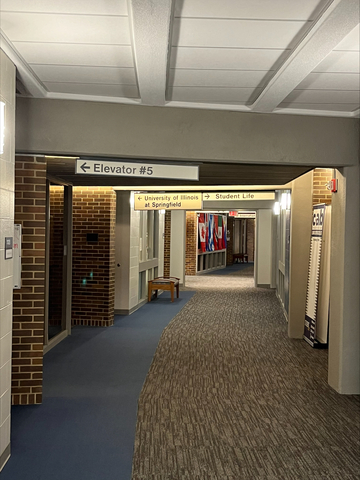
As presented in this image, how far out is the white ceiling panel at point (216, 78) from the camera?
3.92 metres

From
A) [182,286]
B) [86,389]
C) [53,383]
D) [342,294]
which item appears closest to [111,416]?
[86,389]

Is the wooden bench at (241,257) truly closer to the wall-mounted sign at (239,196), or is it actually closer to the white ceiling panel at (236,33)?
the wall-mounted sign at (239,196)

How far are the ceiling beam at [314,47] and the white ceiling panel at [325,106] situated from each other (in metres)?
0.29

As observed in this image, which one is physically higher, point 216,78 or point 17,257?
point 216,78

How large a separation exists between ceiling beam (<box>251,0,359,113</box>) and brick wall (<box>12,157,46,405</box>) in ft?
7.10

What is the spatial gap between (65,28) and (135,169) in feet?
6.09

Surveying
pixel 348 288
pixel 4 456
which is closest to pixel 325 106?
pixel 348 288

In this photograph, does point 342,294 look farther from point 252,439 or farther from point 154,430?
point 154,430

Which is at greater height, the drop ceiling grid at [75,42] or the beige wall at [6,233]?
the drop ceiling grid at [75,42]

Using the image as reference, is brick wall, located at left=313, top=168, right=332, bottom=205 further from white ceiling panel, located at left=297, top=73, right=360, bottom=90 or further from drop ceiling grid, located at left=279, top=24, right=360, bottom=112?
white ceiling panel, located at left=297, top=73, right=360, bottom=90

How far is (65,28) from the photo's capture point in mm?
3148

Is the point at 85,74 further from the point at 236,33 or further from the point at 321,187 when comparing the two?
the point at 321,187

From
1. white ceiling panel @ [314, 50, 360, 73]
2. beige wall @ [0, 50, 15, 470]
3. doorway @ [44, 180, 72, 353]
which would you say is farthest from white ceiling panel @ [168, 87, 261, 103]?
doorway @ [44, 180, 72, 353]

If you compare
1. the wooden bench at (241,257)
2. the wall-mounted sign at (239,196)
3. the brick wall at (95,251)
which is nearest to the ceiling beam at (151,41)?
the brick wall at (95,251)
